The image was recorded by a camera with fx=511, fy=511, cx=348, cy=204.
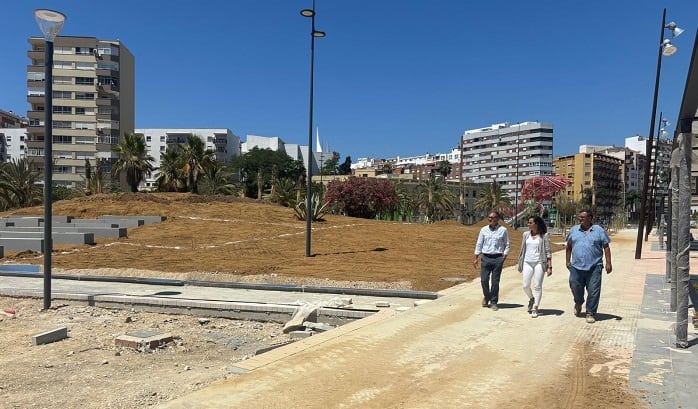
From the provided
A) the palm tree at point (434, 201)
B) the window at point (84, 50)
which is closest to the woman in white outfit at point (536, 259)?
the palm tree at point (434, 201)

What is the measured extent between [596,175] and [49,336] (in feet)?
490

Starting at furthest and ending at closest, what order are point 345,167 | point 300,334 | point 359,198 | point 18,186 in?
point 345,167
point 359,198
point 18,186
point 300,334

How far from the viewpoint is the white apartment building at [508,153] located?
15050 cm

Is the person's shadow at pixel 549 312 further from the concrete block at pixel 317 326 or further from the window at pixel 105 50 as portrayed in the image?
the window at pixel 105 50

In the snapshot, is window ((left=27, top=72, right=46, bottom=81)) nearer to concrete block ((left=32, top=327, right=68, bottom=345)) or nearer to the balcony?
the balcony

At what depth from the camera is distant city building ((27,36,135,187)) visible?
7356cm

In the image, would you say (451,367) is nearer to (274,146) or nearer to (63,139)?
(63,139)

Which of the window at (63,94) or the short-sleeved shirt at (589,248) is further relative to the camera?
the window at (63,94)

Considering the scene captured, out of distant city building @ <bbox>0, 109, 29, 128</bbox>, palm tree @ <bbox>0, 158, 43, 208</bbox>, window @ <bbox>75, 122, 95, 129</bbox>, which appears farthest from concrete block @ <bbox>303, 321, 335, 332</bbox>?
distant city building @ <bbox>0, 109, 29, 128</bbox>

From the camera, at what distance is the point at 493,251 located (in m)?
8.29

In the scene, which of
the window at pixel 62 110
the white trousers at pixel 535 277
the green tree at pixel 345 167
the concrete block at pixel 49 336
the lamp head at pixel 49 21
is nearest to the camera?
the concrete block at pixel 49 336

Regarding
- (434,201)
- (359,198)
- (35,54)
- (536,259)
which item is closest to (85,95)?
(35,54)

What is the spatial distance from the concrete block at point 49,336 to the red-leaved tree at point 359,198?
38.2 meters

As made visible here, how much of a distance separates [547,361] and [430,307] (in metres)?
3.18
